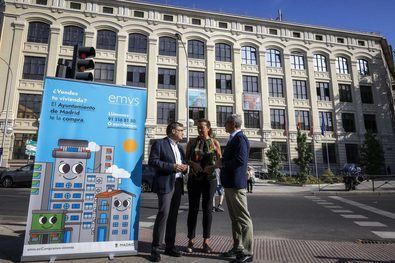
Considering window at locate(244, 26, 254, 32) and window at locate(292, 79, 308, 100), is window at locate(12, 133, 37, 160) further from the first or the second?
window at locate(292, 79, 308, 100)

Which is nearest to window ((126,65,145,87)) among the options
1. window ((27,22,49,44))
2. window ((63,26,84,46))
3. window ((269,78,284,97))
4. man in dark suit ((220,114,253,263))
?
window ((63,26,84,46))

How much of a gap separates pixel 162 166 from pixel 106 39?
3206 cm

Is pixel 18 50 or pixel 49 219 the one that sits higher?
pixel 18 50

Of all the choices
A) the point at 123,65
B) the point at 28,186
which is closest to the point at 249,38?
the point at 123,65

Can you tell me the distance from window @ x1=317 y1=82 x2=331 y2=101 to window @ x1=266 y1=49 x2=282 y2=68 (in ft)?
19.8

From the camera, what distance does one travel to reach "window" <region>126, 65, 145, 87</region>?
32688mm

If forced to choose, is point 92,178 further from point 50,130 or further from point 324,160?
point 324,160

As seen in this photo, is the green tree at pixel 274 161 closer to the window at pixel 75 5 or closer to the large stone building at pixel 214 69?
the large stone building at pixel 214 69

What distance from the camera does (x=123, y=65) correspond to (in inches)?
1277

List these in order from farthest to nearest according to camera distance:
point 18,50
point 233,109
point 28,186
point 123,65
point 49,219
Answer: point 233,109
point 123,65
point 18,50
point 28,186
point 49,219

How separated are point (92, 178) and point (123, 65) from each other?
3021 cm

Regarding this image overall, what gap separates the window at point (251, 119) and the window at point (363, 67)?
16981 mm

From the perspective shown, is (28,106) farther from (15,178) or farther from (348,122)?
(348,122)

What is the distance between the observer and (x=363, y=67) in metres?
40.5
